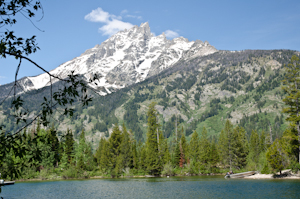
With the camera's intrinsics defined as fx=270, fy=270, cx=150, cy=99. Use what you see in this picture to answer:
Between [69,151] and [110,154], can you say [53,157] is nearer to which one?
[69,151]

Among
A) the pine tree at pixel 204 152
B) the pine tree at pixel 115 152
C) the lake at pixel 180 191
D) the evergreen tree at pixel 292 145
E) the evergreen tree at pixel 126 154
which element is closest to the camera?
the lake at pixel 180 191

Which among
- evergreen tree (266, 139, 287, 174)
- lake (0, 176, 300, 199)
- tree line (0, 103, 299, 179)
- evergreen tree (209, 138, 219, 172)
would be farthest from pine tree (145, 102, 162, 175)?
evergreen tree (266, 139, 287, 174)

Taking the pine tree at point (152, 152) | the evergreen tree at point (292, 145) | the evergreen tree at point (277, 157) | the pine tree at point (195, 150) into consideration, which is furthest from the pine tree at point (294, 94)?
the pine tree at point (152, 152)

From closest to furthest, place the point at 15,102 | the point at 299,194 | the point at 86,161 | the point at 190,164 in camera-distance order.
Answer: the point at 15,102, the point at 299,194, the point at 190,164, the point at 86,161

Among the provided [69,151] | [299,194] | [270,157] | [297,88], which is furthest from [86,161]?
[299,194]

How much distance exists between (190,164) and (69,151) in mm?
47642

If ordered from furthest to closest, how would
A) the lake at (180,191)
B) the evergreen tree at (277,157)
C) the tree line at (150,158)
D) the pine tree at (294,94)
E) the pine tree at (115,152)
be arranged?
1. the pine tree at (115,152)
2. the tree line at (150,158)
3. the pine tree at (294,94)
4. the evergreen tree at (277,157)
5. the lake at (180,191)

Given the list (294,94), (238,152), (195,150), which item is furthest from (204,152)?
(294,94)

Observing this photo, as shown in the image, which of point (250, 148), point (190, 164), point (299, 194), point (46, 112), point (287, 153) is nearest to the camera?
point (46, 112)

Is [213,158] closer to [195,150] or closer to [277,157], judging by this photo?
[195,150]

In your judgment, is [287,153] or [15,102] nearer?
[15,102]

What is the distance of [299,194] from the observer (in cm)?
3544

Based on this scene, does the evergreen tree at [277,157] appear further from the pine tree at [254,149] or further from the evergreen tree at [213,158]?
the pine tree at [254,149]

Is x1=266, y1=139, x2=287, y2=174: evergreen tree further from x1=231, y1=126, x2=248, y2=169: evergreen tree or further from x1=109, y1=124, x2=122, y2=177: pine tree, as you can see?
x1=109, y1=124, x2=122, y2=177: pine tree
